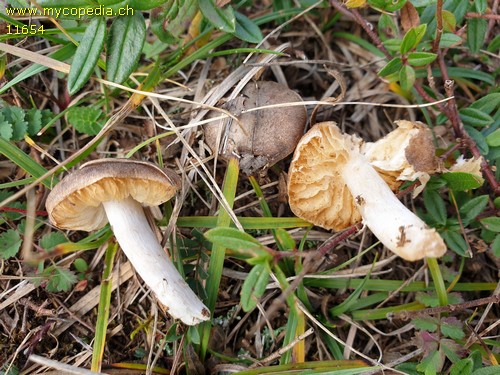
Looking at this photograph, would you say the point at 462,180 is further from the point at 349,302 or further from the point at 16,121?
the point at 16,121

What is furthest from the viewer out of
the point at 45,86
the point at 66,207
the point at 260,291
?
the point at 45,86

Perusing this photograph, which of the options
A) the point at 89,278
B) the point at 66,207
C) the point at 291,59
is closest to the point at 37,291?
the point at 89,278

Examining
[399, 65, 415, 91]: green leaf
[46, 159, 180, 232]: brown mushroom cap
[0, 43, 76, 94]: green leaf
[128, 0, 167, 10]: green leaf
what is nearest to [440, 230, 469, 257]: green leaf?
[399, 65, 415, 91]: green leaf

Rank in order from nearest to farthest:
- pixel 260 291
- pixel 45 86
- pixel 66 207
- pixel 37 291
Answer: pixel 260 291, pixel 66 207, pixel 37 291, pixel 45 86

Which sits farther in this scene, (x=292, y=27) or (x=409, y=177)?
(x=292, y=27)

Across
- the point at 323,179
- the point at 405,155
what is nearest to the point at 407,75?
the point at 405,155

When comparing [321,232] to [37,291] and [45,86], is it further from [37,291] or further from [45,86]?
[45,86]
